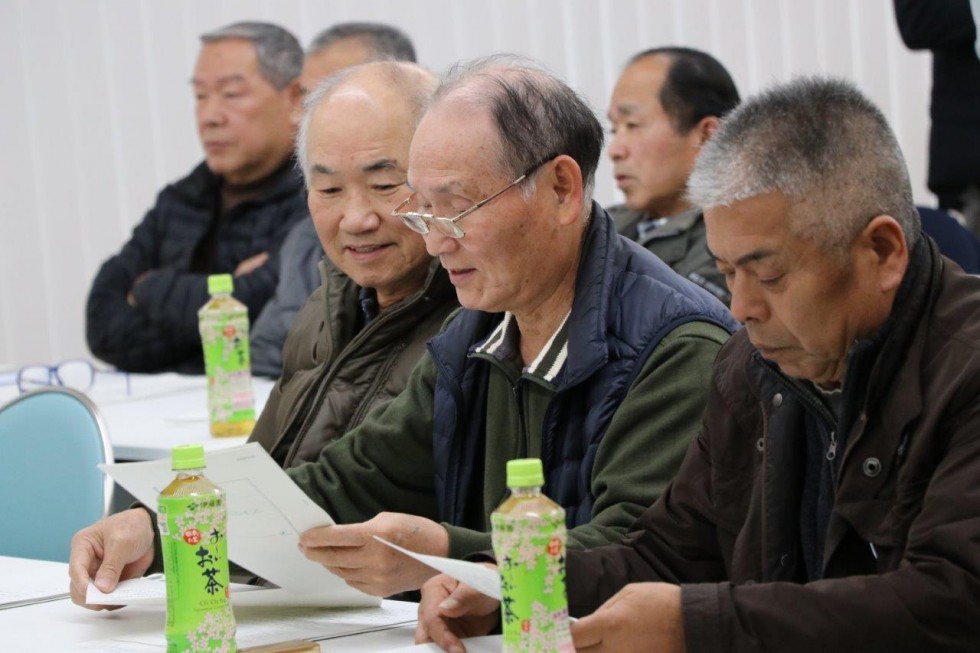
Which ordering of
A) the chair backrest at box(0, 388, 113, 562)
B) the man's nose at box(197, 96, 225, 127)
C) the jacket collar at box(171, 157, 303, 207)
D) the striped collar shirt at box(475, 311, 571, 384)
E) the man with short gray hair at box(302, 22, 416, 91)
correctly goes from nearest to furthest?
the striped collar shirt at box(475, 311, 571, 384) → the chair backrest at box(0, 388, 113, 562) → the man with short gray hair at box(302, 22, 416, 91) → the jacket collar at box(171, 157, 303, 207) → the man's nose at box(197, 96, 225, 127)

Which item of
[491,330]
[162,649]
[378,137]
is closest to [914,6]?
[378,137]

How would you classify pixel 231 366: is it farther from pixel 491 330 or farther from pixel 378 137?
pixel 491 330

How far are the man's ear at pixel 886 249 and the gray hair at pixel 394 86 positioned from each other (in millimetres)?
1328

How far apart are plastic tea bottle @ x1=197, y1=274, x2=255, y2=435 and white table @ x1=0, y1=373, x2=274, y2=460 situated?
5cm

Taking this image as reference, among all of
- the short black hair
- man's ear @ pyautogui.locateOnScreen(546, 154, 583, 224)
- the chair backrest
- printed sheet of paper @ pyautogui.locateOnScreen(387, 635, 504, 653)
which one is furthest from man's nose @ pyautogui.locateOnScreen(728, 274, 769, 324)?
the short black hair

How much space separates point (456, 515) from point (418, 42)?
352cm

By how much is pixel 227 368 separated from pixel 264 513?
1495 millimetres

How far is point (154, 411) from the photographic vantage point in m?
3.84

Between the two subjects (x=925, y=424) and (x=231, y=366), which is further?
(x=231, y=366)

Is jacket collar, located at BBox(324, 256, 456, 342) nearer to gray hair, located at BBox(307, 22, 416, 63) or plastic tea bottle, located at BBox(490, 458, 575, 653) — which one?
plastic tea bottle, located at BBox(490, 458, 575, 653)

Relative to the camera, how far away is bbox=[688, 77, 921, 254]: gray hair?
1646 mm

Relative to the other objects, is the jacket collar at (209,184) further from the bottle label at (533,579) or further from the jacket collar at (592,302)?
the bottle label at (533,579)

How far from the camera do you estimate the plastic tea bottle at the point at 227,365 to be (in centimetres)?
338

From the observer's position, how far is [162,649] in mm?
1906
